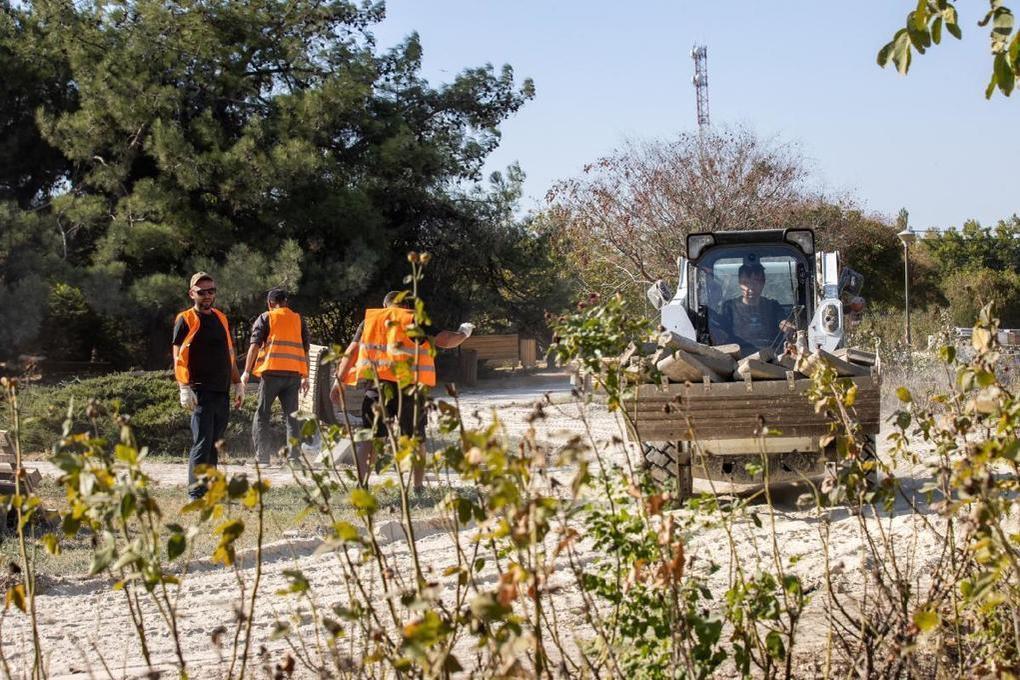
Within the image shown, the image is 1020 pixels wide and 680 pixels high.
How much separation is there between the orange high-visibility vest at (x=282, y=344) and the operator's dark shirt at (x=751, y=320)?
12.8 feet

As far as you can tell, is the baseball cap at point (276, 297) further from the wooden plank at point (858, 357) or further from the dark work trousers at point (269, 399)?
the wooden plank at point (858, 357)

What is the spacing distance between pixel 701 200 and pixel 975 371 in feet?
89.7

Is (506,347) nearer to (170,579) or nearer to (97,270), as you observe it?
(97,270)

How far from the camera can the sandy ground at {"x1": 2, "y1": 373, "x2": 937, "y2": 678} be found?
5238mm

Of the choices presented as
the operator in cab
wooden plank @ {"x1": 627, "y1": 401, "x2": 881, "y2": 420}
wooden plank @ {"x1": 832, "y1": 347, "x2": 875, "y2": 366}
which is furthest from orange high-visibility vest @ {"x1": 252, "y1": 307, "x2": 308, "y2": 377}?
wooden plank @ {"x1": 832, "y1": 347, "x2": 875, "y2": 366}

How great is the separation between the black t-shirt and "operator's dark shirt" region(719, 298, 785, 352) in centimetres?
439

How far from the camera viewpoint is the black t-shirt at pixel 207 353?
31.0ft

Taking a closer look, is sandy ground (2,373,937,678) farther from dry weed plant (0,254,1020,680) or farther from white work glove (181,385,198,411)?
white work glove (181,385,198,411)

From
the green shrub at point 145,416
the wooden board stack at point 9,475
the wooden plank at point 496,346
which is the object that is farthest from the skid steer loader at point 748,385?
the wooden plank at point 496,346

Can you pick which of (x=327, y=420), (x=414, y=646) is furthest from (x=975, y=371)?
(x=327, y=420)

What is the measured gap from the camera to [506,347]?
32.9 m

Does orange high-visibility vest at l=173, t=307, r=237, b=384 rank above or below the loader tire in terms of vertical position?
above

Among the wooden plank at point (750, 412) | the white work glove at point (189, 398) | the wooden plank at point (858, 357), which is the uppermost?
the wooden plank at point (858, 357)

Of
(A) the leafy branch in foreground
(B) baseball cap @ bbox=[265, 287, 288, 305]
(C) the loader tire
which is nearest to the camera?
(A) the leafy branch in foreground
